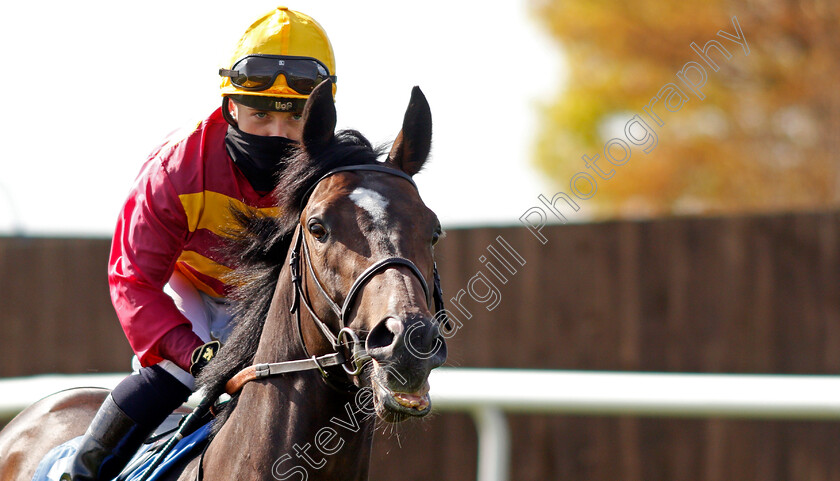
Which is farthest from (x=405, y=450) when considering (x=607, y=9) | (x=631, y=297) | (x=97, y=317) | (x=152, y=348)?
(x=607, y=9)

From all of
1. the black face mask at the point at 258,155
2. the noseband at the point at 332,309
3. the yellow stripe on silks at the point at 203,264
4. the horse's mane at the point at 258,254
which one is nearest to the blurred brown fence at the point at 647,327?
the yellow stripe on silks at the point at 203,264

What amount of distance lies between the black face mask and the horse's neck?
21.9 inches

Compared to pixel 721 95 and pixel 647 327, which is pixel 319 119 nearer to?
pixel 647 327

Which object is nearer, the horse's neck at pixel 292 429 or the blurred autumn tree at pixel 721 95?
the horse's neck at pixel 292 429

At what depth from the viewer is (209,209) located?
309cm

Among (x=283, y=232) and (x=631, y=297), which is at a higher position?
(x=631, y=297)

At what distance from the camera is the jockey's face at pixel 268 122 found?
3.14 metres

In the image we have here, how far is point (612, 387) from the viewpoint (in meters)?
2.77

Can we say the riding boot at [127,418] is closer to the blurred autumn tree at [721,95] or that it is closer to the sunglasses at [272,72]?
the sunglasses at [272,72]

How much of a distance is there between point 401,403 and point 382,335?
0.17 metres

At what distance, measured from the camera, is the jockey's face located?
10.3 ft

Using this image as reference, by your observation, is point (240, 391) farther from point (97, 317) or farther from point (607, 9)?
point (607, 9)

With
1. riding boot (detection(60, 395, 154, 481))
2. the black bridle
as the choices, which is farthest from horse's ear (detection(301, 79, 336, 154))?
riding boot (detection(60, 395, 154, 481))

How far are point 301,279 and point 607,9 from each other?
45.9ft
